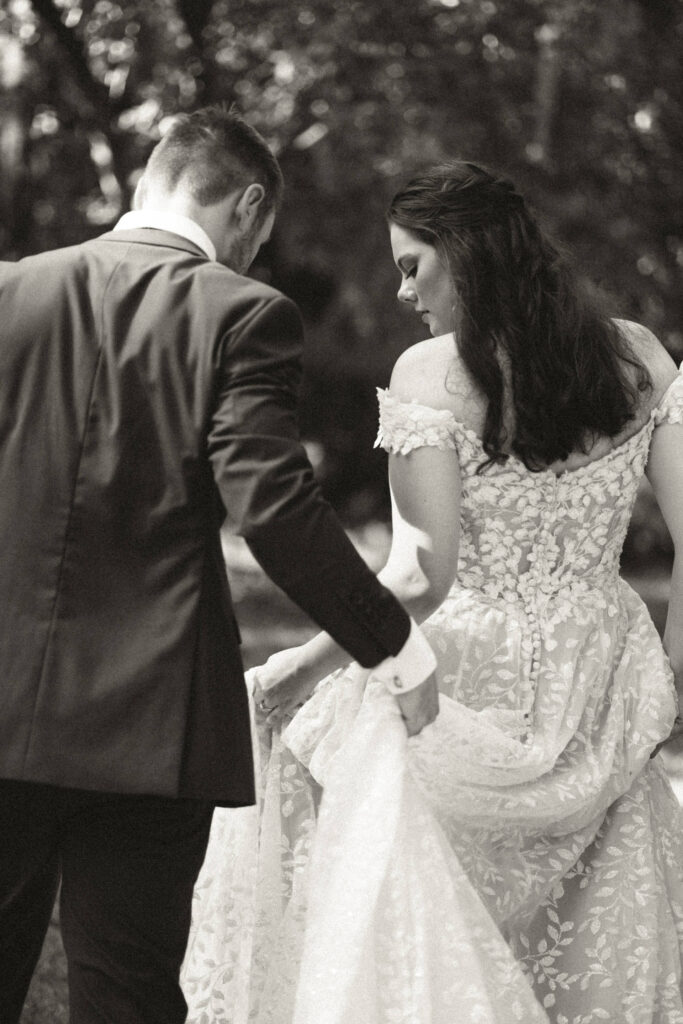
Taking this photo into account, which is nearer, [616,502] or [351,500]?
[616,502]

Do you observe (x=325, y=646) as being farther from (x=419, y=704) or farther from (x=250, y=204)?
(x=250, y=204)

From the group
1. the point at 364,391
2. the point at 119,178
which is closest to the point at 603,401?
the point at 119,178

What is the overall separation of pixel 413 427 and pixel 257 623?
29.9ft

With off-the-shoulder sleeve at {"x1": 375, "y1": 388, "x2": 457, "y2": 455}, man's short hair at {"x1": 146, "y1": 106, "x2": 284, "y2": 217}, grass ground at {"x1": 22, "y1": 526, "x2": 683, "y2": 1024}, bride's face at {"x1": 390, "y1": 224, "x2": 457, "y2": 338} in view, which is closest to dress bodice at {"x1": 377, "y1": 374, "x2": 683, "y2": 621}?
off-the-shoulder sleeve at {"x1": 375, "y1": 388, "x2": 457, "y2": 455}

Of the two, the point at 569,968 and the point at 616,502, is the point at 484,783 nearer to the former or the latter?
the point at 569,968

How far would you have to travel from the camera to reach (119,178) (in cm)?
905

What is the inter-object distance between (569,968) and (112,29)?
7.63 meters

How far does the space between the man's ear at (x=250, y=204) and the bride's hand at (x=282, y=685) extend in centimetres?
96

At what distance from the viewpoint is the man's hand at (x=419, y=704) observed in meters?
2.59

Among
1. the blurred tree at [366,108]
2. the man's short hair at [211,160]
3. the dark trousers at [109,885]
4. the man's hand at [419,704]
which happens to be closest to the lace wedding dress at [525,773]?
the man's hand at [419,704]

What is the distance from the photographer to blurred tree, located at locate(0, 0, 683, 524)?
9.30 meters

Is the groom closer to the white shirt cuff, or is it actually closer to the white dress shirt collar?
the white shirt cuff

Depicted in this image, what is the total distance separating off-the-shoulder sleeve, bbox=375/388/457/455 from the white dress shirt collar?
1.88 feet

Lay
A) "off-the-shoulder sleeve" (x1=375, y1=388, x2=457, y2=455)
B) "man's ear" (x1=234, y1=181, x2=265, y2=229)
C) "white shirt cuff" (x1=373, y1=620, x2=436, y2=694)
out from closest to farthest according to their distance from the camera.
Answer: "white shirt cuff" (x1=373, y1=620, x2=436, y2=694), "man's ear" (x1=234, y1=181, x2=265, y2=229), "off-the-shoulder sleeve" (x1=375, y1=388, x2=457, y2=455)
